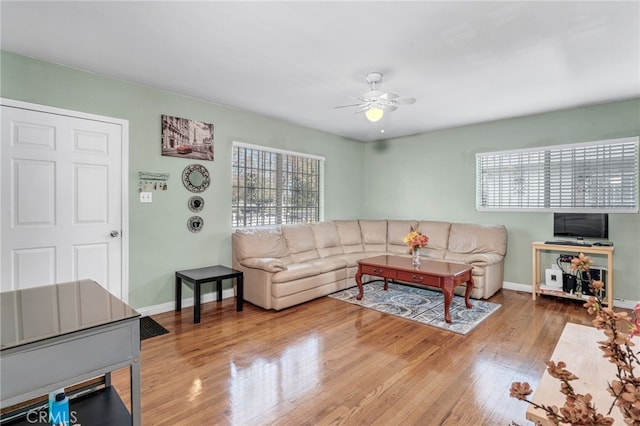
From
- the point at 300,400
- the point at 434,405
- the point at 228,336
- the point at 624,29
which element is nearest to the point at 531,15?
the point at 624,29

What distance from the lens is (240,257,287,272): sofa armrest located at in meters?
3.84

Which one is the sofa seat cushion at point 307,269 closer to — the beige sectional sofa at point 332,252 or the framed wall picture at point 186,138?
the beige sectional sofa at point 332,252

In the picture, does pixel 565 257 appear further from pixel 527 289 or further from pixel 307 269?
pixel 307 269

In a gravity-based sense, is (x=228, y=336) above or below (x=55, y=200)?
below

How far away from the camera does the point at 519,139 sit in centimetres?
484

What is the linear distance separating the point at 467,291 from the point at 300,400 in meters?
2.70

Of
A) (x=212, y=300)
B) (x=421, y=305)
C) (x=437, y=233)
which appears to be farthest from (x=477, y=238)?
(x=212, y=300)

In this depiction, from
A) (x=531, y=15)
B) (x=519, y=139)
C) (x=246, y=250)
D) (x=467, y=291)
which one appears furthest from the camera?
(x=519, y=139)

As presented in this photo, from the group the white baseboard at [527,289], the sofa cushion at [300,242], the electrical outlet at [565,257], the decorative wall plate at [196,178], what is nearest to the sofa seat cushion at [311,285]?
the sofa cushion at [300,242]

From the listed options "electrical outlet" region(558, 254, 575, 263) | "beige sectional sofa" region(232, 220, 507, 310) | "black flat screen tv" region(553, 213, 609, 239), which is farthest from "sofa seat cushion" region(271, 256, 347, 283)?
"black flat screen tv" region(553, 213, 609, 239)

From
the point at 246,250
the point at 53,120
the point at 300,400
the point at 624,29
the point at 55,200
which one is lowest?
the point at 300,400

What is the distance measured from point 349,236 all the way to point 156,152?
3.37m

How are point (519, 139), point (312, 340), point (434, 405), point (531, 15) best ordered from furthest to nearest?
1. point (519, 139)
2. point (312, 340)
3. point (531, 15)
4. point (434, 405)

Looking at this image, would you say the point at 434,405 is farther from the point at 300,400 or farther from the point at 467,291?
the point at 467,291
